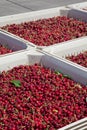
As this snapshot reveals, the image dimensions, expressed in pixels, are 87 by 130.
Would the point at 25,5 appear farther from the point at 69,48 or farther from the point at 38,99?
the point at 38,99

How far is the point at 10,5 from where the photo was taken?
1148cm

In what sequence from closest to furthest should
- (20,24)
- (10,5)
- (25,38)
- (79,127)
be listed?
(79,127) → (25,38) → (20,24) → (10,5)

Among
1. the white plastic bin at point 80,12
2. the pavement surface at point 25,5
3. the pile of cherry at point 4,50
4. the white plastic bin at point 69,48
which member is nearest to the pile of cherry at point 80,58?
the white plastic bin at point 69,48

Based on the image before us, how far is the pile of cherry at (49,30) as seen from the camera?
7.59 m

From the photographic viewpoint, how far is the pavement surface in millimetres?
10938

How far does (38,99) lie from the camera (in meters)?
5.29

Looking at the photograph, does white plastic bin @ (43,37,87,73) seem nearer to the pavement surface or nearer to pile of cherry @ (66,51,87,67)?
pile of cherry @ (66,51,87,67)

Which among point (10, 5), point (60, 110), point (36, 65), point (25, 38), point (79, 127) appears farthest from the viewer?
point (10, 5)

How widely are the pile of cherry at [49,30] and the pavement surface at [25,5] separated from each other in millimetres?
2107

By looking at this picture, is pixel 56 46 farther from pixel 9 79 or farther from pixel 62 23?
pixel 62 23

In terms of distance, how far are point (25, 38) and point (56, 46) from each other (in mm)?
1008

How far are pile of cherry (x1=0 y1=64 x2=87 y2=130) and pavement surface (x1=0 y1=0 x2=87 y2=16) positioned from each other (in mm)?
4847

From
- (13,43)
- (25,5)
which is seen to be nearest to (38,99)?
(13,43)

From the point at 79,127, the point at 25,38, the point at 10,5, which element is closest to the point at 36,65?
the point at 25,38
